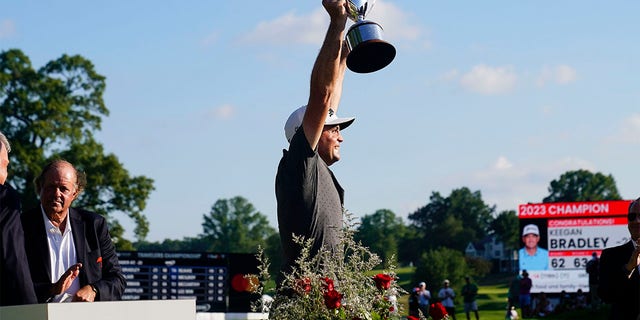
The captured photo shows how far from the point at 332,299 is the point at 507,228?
11686 cm

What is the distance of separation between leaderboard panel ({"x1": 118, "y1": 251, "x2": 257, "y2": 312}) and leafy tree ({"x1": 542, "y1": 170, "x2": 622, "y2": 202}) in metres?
93.2

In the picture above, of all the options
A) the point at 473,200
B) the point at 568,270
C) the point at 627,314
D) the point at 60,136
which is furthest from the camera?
the point at 473,200

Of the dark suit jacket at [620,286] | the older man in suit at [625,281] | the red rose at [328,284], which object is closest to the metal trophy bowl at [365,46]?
the red rose at [328,284]

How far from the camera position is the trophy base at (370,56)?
489 centimetres

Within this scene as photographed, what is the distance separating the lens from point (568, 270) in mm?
41000

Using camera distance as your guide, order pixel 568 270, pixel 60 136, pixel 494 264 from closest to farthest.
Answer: pixel 568 270 < pixel 60 136 < pixel 494 264

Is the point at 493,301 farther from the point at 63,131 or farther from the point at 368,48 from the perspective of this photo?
the point at 368,48

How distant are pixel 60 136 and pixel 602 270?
38.8 metres

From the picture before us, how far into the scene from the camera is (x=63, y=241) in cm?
552

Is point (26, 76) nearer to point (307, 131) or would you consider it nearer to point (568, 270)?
point (568, 270)

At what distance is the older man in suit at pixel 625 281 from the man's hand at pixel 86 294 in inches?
121

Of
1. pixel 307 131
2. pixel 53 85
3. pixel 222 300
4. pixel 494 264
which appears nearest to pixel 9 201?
pixel 307 131

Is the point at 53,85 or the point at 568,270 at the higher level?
the point at 53,85

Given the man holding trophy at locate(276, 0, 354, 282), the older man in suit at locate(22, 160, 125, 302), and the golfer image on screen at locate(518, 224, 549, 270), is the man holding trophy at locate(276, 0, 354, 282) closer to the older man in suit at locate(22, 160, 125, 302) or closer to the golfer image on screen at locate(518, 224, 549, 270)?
the older man in suit at locate(22, 160, 125, 302)
